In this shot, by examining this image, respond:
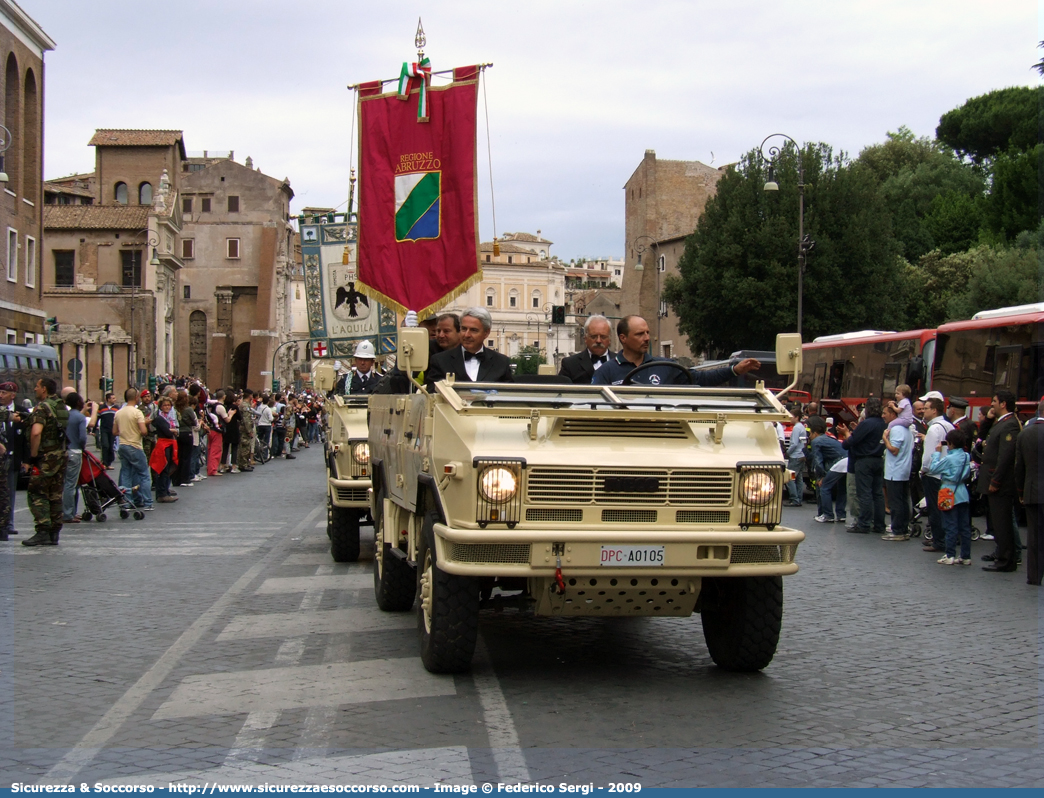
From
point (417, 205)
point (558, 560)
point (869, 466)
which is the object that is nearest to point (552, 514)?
point (558, 560)

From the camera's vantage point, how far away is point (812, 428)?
21.3 metres

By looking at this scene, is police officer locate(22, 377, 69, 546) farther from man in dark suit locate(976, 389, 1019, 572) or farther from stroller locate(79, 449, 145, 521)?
man in dark suit locate(976, 389, 1019, 572)

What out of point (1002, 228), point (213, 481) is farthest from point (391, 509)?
point (1002, 228)

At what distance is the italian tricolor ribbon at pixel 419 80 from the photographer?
58.4 ft

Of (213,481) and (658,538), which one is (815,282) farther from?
(658,538)

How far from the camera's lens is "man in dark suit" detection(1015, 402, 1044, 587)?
11.6 meters

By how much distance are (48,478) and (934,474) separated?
990 cm

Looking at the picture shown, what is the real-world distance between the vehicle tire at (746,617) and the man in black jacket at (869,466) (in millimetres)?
9911

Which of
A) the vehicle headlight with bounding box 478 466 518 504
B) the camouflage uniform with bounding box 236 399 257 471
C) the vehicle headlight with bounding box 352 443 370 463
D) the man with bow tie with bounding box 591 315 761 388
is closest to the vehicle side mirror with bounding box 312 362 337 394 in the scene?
the vehicle headlight with bounding box 352 443 370 463

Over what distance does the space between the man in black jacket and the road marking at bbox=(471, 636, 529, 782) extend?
1019cm

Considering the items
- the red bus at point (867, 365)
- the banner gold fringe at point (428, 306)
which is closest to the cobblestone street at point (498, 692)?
the banner gold fringe at point (428, 306)

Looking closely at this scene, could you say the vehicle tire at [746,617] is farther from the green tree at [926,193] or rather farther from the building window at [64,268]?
the building window at [64,268]

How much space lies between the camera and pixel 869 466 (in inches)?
651

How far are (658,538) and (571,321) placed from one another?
137 m
